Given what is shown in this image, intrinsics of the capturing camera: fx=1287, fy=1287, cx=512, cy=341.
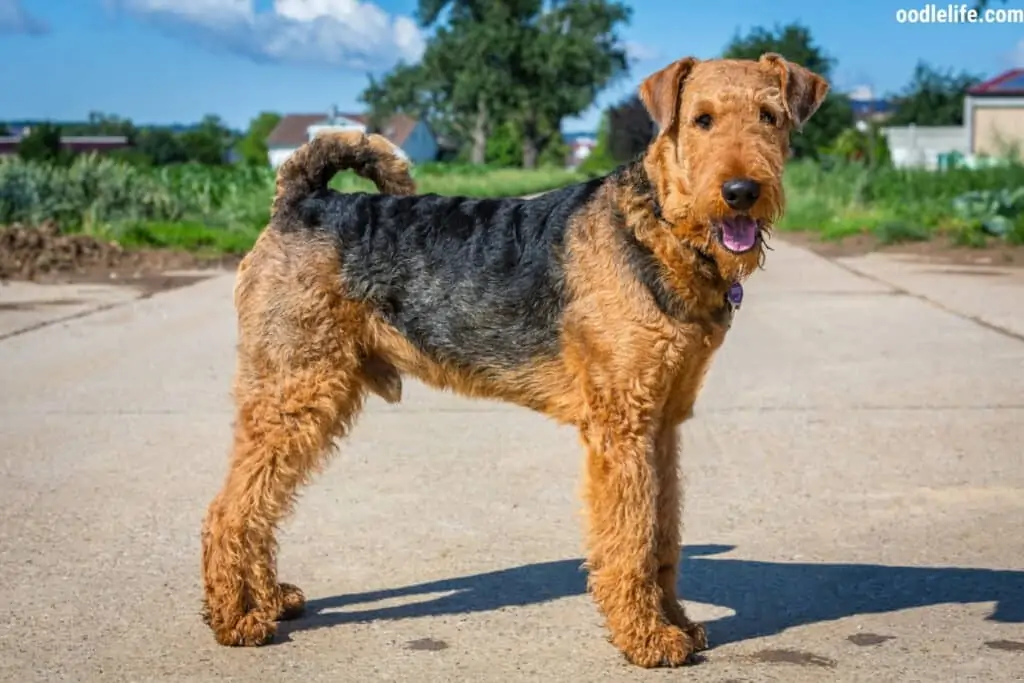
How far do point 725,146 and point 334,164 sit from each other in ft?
5.12

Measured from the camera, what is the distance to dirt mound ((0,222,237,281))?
15891 millimetres

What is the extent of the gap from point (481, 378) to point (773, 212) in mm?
1181

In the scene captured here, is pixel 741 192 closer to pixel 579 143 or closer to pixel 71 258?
pixel 71 258

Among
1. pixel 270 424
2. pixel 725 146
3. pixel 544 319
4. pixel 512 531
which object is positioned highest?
pixel 725 146

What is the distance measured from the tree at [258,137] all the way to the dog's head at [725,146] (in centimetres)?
11020

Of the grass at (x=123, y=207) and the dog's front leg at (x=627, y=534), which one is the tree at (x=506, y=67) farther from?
the dog's front leg at (x=627, y=534)

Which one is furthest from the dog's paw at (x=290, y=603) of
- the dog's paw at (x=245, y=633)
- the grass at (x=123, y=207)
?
the grass at (x=123, y=207)

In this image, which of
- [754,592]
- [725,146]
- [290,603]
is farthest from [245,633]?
[725,146]

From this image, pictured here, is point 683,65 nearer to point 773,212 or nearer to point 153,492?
point 773,212

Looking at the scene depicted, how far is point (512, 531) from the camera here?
5.50m

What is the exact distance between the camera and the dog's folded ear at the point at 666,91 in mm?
4090

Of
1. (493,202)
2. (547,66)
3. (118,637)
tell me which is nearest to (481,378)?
(493,202)

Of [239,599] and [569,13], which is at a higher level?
[569,13]

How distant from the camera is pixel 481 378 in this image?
4.39 metres
